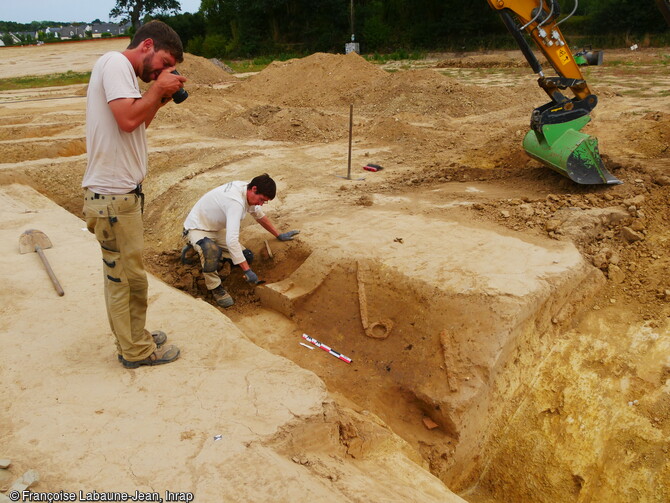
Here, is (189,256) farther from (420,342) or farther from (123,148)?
(123,148)

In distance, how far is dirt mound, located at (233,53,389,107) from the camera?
15.9m

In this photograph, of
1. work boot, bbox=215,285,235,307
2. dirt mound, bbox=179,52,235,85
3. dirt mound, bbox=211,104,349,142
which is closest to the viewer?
work boot, bbox=215,285,235,307

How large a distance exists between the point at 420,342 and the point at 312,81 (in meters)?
13.5

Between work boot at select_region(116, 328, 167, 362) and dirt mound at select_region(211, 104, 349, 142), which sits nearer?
work boot at select_region(116, 328, 167, 362)

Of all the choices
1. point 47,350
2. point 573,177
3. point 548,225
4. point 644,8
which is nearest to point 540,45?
point 573,177

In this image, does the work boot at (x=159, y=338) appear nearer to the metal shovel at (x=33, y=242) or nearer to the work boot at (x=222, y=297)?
the work boot at (x=222, y=297)

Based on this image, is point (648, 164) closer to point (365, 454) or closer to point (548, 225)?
point (548, 225)

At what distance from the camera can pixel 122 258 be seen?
331 cm

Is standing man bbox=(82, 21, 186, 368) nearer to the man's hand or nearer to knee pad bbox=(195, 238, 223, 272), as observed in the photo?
the man's hand

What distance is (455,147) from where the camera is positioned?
395 inches

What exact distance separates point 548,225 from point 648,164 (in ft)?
8.10

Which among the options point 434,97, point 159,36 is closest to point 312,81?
point 434,97

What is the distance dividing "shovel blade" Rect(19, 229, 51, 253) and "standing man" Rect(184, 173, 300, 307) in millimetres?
1518

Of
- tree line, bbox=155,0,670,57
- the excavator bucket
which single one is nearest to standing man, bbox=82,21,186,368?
the excavator bucket
